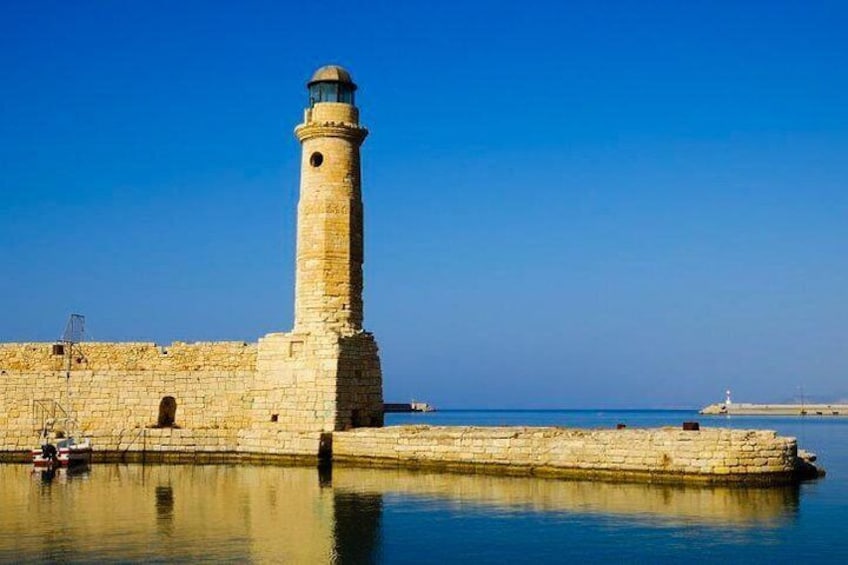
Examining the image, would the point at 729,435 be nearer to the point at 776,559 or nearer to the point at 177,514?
the point at 776,559

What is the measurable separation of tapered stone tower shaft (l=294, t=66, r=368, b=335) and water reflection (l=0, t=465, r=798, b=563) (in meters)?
3.85

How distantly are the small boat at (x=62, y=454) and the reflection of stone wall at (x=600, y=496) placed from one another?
7.05 metres

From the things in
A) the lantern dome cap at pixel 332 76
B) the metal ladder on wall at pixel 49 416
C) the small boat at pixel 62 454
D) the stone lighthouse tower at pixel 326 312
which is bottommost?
the small boat at pixel 62 454

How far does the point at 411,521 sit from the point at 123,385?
12.6 m

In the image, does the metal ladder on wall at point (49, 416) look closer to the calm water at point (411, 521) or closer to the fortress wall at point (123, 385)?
the fortress wall at point (123, 385)

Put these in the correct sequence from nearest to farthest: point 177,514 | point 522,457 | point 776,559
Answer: point 776,559
point 177,514
point 522,457

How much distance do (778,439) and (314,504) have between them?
27.3 feet

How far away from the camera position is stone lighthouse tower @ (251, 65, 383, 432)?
21.9 meters

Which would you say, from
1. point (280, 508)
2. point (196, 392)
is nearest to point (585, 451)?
point (280, 508)

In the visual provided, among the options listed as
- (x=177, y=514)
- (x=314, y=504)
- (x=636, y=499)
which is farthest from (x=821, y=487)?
(x=177, y=514)

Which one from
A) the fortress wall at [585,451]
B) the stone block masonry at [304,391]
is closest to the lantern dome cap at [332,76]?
the stone block masonry at [304,391]

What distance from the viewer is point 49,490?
18.0 metres

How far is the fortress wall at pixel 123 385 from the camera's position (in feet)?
78.5

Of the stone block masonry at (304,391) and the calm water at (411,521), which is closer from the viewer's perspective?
the calm water at (411,521)
